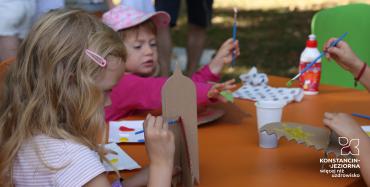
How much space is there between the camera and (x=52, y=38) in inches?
58.9

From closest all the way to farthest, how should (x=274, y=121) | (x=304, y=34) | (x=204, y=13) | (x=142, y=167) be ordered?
(x=142, y=167), (x=274, y=121), (x=204, y=13), (x=304, y=34)

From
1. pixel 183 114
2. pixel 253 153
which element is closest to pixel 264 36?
pixel 253 153

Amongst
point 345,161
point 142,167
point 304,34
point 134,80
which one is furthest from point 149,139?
point 304,34

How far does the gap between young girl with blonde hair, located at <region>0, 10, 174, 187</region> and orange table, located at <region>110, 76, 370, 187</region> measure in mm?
250

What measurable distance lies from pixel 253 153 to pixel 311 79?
765 mm

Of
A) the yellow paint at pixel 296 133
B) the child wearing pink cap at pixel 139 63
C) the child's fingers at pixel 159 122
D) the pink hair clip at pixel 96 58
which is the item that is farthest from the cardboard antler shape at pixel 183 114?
the child wearing pink cap at pixel 139 63

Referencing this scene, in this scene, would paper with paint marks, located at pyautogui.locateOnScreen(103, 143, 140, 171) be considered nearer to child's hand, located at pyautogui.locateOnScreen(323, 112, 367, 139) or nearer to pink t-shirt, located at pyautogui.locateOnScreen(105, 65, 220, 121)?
pink t-shirt, located at pyautogui.locateOnScreen(105, 65, 220, 121)

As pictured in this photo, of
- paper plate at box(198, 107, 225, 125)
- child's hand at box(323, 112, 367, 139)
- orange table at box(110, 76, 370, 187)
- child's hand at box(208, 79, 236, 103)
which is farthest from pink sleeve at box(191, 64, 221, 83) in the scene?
child's hand at box(323, 112, 367, 139)

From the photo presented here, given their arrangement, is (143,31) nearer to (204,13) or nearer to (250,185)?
(250,185)

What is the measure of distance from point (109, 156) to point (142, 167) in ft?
0.40

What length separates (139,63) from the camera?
8.07ft

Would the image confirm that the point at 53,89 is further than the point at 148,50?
No

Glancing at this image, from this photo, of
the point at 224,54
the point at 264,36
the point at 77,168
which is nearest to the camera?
the point at 77,168

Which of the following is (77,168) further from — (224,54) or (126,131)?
(224,54)
